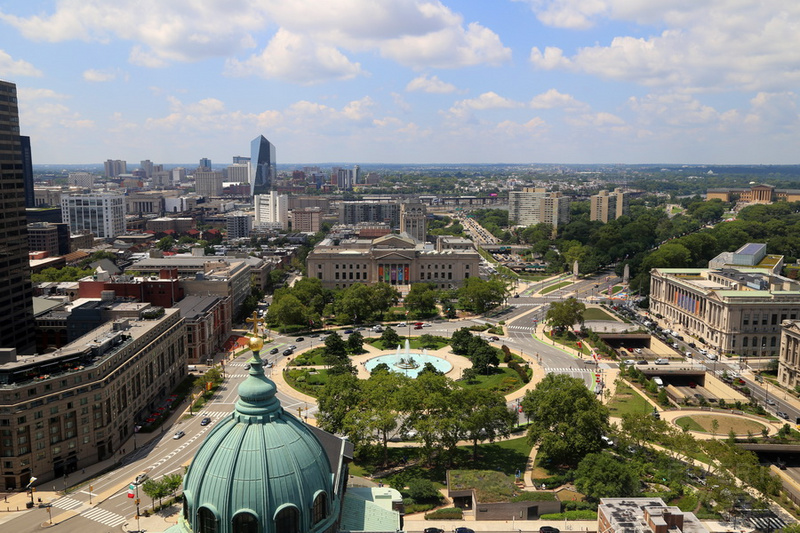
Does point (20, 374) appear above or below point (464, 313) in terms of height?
above

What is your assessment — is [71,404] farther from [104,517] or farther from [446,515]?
[446,515]

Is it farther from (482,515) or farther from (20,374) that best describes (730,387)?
(20,374)

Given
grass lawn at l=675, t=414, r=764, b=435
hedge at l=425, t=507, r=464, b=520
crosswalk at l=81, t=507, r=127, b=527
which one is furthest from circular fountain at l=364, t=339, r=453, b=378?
crosswalk at l=81, t=507, r=127, b=527

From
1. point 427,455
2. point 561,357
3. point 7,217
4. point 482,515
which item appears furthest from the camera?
point 561,357

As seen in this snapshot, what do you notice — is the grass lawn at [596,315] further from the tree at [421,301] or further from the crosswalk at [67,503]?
the crosswalk at [67,503]

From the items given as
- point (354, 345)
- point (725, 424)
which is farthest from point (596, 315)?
point (725, 424)

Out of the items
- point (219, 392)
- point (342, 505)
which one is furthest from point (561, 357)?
point (342, 505)
